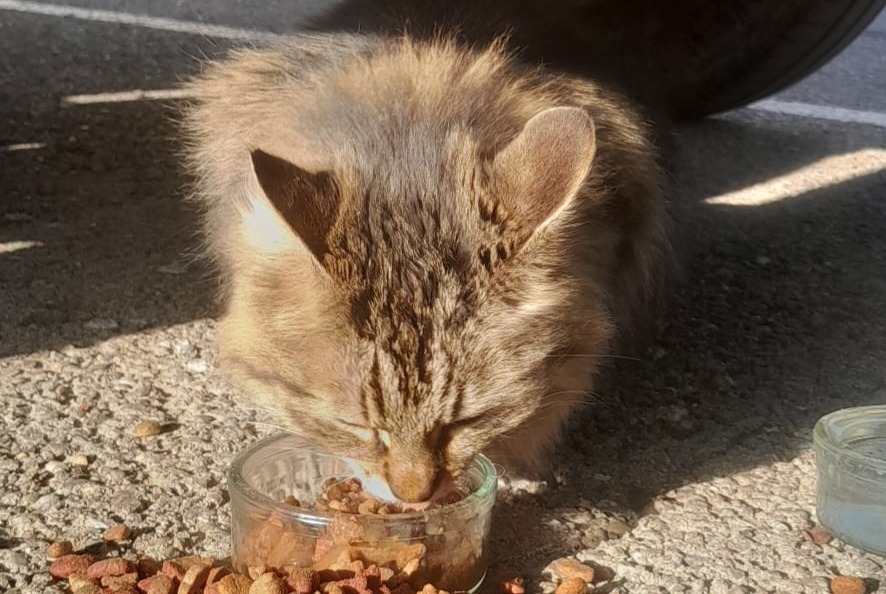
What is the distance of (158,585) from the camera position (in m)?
1.95

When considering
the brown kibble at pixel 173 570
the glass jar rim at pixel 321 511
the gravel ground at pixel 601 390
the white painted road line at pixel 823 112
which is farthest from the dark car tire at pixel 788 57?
the brown kibble at pixel 173 570

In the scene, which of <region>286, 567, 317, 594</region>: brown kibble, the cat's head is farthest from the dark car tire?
<region>286, 567, 317, 594</region>: brown kibble

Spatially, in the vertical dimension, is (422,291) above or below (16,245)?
above

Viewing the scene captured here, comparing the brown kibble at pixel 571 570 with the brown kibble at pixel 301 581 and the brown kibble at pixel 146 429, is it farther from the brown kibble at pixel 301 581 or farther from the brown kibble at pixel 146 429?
the brown kibble at pixel 146 429

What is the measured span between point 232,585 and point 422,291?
25.3 inches

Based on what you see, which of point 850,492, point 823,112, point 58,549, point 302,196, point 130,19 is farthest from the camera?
point 130,19

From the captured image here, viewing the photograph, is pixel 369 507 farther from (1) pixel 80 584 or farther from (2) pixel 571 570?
(1) pixel 80 584

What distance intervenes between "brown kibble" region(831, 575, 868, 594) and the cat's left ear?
3.26ft

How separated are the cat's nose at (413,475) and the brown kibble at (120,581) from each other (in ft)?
1.71

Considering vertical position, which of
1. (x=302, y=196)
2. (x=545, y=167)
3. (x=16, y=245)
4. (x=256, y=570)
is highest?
(x=545, y=167)

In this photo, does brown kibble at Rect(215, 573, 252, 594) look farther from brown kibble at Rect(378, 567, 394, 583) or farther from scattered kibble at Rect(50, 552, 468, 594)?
brown kibble at Rect(378, 567, 394, 583)

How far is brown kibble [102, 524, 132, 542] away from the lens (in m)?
2.20

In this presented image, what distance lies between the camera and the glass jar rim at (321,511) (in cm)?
198

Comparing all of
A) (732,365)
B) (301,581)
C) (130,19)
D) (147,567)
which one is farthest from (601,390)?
(130,19)
